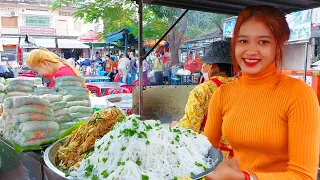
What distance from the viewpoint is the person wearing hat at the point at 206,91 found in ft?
8.02

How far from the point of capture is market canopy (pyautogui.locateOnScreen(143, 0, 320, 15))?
10.1 ft

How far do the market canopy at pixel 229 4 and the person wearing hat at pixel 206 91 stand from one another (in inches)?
30.3

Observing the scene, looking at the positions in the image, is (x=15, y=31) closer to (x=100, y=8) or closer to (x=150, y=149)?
(x=100, y=8)

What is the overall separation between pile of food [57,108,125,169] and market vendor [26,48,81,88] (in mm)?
1722


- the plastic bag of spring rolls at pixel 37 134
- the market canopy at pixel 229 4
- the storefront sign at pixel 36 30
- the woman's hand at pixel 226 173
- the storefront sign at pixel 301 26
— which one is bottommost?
the plastic bag of spring rolls at pixel 37 134

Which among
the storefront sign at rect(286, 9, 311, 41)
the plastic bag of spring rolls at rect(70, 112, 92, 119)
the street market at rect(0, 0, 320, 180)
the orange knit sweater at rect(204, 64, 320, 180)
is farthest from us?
the storefront sign at rect(286, 9, 311, 41)

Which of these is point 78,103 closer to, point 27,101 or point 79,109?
point 79,109

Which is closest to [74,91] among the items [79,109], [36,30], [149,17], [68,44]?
[79,109]

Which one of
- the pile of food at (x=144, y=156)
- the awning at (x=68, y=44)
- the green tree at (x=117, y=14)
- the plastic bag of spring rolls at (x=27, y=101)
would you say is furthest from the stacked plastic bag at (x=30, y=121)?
the awning at (x=68, y=44)

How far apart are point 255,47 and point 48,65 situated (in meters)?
2.79

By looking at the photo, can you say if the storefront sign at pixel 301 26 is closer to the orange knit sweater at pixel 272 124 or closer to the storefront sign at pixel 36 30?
the orange knit sweater at pixel 272 124

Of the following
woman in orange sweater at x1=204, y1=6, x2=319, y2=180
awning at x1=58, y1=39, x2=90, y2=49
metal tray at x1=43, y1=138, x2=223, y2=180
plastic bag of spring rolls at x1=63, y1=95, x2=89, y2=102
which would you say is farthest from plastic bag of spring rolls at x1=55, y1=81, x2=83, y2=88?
awning at x1=58, y1=39, x2=90, y2=49

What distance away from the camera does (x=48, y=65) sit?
3.57 meters

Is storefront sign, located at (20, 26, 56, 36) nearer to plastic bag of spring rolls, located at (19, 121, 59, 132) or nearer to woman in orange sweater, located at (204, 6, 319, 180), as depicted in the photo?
plastic bag of spring rolls, located at (19, 121, 59, 132)
